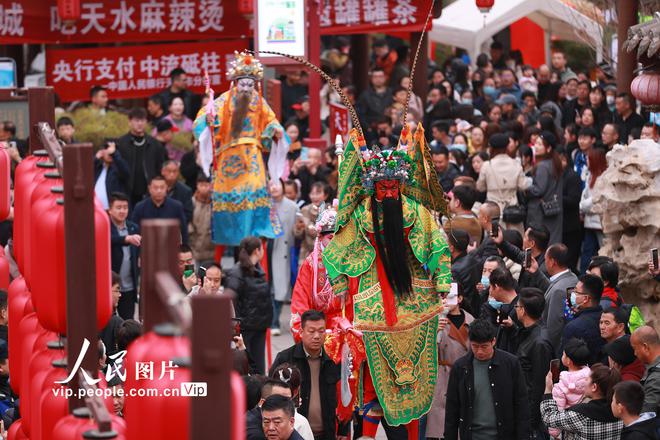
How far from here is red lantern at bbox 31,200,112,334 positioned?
541cm

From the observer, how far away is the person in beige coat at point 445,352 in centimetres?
876

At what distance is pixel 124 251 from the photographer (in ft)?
37.7

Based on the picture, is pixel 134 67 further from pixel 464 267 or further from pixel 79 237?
pixel 79 237

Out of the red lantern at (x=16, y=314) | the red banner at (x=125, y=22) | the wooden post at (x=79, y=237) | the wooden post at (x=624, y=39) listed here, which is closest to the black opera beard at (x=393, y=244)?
the red lantern at (x=16, y=314)

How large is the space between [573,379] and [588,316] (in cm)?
97

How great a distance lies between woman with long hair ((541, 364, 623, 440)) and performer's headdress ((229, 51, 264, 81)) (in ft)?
18.0

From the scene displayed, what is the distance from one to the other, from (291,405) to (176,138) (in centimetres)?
858

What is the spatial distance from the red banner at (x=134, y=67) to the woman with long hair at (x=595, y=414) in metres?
10.8

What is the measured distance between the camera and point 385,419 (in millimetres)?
8594

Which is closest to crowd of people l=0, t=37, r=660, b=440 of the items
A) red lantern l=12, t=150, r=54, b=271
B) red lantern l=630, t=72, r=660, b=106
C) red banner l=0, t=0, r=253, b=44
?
red lantern l=12, t=150, r=54, b=271

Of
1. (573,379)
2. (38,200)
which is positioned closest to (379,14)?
(573,379)

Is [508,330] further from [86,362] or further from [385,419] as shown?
[86,362]

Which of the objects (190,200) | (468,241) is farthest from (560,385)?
(190,200)

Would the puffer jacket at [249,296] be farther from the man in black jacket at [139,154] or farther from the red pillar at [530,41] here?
the red pillar at [530,41]
